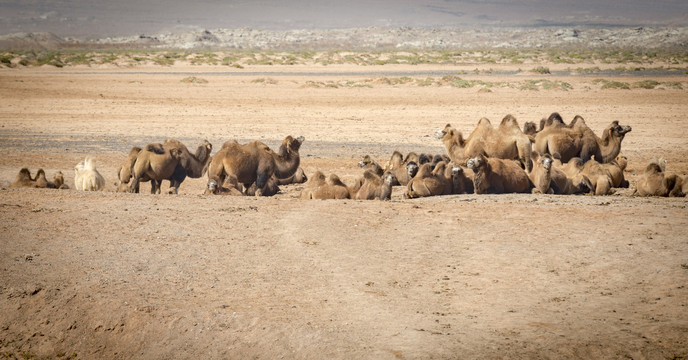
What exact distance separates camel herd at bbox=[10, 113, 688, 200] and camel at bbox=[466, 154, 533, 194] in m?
0.02

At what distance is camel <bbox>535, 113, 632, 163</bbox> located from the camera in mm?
15203

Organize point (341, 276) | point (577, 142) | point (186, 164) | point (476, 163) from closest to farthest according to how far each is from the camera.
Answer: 1. point (341, 276)
2. point (476, 163)
3. point (186, 164)
4. point (577, 142)

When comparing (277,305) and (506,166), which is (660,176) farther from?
(277,305)

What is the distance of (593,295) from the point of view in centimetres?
749

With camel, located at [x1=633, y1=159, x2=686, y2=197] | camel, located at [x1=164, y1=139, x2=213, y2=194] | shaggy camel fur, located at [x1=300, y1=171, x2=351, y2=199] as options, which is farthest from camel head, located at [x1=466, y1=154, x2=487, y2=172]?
camel, located at [x1=164, y1=139, x2=213, y2=194]

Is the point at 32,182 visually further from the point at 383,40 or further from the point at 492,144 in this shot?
the point at 383,40

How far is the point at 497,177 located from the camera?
1291cm

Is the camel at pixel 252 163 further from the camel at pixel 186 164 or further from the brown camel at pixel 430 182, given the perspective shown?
the brown camel at pixel 430 182

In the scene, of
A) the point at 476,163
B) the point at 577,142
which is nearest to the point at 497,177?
the point at 476,163

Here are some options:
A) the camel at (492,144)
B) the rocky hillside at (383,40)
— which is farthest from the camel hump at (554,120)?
the rocky hillside at (383,40)

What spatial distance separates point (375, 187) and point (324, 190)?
35.2 inches

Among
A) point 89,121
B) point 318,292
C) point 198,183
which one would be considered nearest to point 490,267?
point 318,292

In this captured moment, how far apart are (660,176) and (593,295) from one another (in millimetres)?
6063

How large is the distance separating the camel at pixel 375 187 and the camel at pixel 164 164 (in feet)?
11.0
